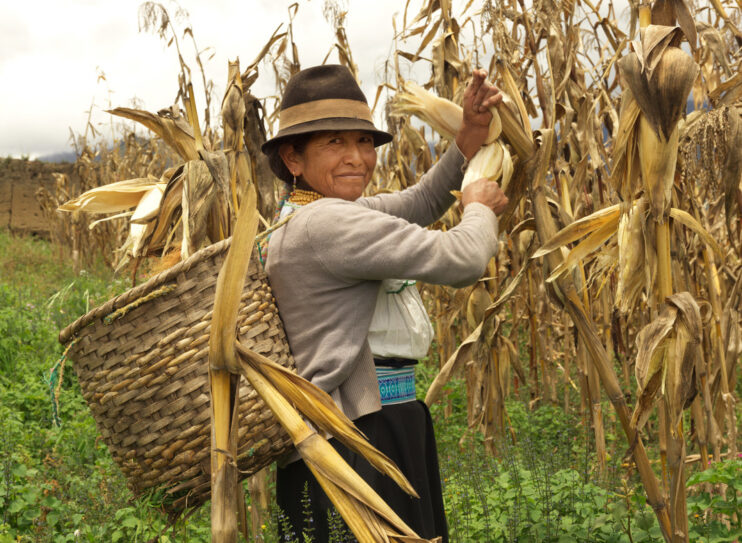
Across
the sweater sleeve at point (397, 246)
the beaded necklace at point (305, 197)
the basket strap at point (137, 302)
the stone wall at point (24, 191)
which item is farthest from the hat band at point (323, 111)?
the stone wall at point (24, 191)

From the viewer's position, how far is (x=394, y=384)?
2047 mm

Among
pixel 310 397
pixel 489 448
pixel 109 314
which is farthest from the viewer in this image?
pixel 489 448

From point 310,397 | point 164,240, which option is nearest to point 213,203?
point 164,240

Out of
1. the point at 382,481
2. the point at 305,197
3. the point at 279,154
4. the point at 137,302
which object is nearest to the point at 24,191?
the point at 279,154

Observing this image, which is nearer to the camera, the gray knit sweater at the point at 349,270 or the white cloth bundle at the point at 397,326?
the gray knit sweater at the point at 349,270

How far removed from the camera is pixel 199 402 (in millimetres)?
1545

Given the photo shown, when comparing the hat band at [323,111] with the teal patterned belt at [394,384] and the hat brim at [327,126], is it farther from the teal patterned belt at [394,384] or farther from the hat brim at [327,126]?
the teal patterned belt at [394,384]

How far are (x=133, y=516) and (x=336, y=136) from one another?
5.81ft

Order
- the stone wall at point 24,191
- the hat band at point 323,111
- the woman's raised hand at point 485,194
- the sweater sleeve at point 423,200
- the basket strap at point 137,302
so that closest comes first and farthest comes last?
the basket strap at point 137,302, the woman's raised hand at point 485,194, the hat band at point 323,111, the sweater sleeve at point 423,200, the stone wall at point 24,191

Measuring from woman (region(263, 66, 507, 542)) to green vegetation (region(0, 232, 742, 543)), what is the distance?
47 centimetres

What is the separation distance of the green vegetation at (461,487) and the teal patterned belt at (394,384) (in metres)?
0.60

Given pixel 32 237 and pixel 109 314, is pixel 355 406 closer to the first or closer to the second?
pixel 109 314

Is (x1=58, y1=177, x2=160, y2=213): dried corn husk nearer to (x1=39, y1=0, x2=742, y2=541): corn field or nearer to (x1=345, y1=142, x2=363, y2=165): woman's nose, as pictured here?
(x1=39, y1=0, x2=742, y2=541): corn field

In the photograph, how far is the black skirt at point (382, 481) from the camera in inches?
76.2
